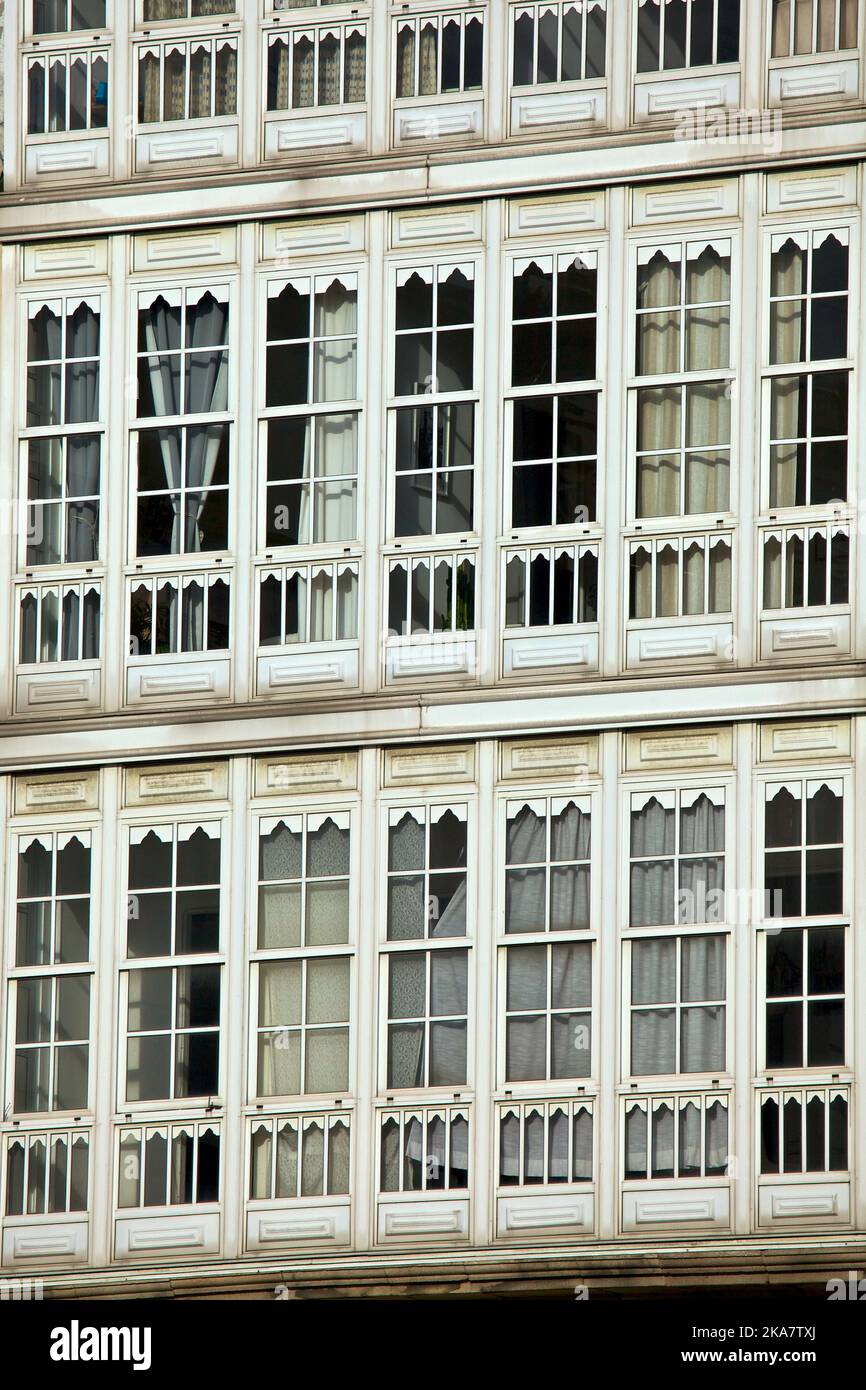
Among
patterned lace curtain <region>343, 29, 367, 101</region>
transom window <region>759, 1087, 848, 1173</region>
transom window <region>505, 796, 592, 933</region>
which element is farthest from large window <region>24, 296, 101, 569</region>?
transom window <region>759, 1087, 848, 1173</region>

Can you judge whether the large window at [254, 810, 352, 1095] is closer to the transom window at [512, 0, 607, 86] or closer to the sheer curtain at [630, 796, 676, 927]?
the sheer curtain at [630, 796, 676, 927]

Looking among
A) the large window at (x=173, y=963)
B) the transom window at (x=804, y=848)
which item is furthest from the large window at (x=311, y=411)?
the transom window at (x=804, y=848)

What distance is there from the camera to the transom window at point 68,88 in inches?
752

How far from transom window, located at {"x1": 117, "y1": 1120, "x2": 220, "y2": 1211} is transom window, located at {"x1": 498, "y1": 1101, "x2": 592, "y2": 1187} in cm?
164

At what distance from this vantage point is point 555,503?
18.1 meters

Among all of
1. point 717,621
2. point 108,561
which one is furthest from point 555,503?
point 108,561

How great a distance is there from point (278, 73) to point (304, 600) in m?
3.21

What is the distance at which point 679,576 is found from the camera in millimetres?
17922

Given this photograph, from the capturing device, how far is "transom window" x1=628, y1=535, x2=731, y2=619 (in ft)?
58.6

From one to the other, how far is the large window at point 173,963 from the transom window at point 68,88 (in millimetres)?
4337

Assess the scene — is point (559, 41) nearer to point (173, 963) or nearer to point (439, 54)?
point (439, 54)

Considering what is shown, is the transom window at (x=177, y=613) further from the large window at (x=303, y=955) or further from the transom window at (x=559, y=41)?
the transom window at (x=559, y=41)

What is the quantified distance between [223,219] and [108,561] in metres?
2.13
